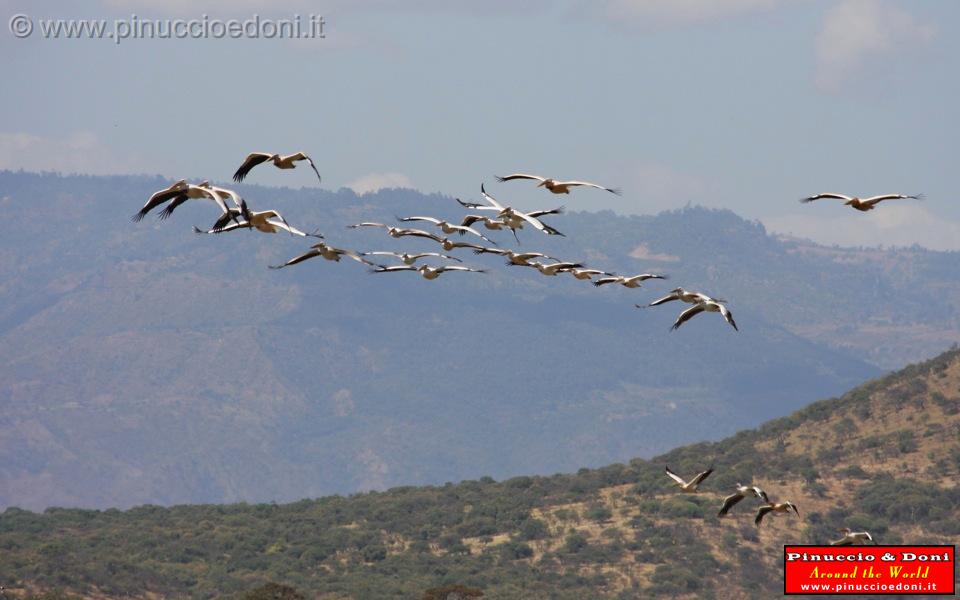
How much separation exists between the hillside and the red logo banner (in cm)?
1046

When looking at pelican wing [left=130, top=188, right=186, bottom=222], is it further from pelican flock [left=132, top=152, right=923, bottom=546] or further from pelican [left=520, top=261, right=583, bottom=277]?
pelican [left=520, top=261, right=583, bottom=277]

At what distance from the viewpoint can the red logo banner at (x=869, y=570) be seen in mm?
54481

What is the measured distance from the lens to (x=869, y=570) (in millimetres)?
57719

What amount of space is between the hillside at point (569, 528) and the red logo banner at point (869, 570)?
34.3 ft

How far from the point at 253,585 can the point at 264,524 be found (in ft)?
53.6

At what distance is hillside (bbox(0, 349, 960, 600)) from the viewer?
230 ft

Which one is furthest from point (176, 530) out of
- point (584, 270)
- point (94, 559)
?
point (584, 270)

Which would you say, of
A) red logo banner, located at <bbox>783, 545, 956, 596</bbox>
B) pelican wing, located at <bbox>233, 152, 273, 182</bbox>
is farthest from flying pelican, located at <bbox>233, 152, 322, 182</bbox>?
red logo banner, located at <bbox>783, 545, 956, 596</bbox>

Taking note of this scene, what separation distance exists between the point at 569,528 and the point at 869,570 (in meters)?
26.2

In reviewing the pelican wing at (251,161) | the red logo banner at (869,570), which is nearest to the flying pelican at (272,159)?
the pelican wing at (251,161)

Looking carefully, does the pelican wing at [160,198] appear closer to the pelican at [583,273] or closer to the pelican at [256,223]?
the pelican at [256,223]

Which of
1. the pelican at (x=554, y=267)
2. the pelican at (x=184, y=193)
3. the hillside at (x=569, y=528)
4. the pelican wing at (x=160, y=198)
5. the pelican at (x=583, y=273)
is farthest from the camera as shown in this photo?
the hillside at (x=569, y=528)

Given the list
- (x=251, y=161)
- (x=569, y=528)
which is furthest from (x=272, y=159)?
(x=569, y=528)

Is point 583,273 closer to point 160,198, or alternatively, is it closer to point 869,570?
point 160,198
